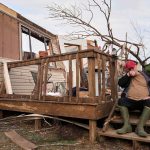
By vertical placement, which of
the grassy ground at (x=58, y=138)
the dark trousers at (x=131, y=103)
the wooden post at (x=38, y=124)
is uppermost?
the dark trousers at (x=131, y=103)

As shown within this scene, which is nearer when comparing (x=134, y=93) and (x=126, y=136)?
(x=126, y=136)

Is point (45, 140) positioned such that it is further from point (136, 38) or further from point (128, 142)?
point (136, 38)

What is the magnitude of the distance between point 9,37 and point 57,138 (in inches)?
184

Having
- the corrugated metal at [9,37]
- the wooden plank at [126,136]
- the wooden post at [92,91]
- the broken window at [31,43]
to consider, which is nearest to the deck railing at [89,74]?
the wooden post at [92,91]

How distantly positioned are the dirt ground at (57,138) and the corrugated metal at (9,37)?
9.27 ft

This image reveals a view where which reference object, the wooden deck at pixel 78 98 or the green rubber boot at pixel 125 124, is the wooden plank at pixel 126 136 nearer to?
the green rubber boot at pixel 125 124

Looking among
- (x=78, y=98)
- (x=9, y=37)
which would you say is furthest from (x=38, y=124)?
(x=9, y=37)

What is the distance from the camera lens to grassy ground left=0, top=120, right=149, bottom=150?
180 inches

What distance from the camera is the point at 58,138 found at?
5125 mm

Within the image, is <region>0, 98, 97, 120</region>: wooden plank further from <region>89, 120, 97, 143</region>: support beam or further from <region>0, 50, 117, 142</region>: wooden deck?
<region>89, 120, 97, 143</region>: support beam

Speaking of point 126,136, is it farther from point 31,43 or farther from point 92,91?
point 31,43

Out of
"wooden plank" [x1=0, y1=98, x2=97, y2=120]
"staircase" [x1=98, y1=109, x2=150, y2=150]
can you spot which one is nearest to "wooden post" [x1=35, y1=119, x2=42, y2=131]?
"wooden plank" [x1=0, y1=98, x2=97, y2=120]

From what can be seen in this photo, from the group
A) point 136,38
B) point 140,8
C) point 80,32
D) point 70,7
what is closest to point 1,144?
point 80,32

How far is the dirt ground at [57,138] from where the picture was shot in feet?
15.0
